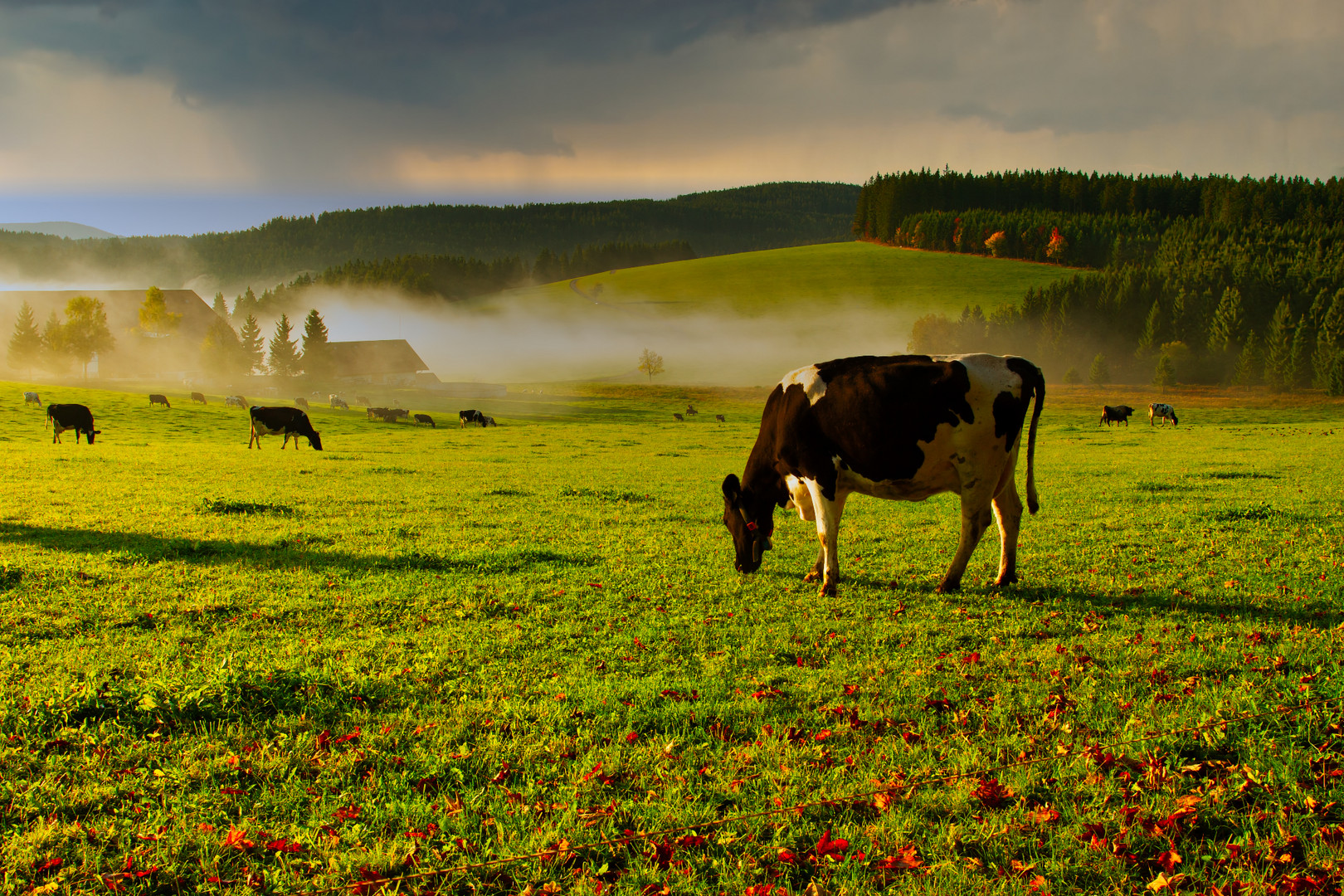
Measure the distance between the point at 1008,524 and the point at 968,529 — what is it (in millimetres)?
837

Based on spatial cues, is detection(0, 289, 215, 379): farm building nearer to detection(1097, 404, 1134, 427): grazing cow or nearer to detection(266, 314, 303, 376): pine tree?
detection(266, 314, 303, 376): pine tree

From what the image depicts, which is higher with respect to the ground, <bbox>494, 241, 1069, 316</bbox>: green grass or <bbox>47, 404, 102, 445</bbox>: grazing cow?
<bbox>494, 241, 1069, 316</bbox>: green grass

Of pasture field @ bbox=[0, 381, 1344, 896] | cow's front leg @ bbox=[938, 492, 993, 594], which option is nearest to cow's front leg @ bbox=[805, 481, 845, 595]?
pasture field @ bbox=[0, 381, 1344, 896]

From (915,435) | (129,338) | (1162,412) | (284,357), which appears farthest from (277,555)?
(129,338)

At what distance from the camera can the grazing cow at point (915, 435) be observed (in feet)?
27.8

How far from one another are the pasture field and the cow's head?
16.2 inches

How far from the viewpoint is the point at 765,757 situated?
4.68m

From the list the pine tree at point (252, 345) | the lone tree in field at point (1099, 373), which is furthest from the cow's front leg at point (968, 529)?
the pine tree at point (252, 345)

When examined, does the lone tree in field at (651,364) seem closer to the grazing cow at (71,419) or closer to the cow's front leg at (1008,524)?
the grazing cow at (71,419)

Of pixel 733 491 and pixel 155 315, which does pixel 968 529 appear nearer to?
pixel 733 491

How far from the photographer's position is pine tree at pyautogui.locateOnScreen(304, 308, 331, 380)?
346 ft

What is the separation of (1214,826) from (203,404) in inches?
2601

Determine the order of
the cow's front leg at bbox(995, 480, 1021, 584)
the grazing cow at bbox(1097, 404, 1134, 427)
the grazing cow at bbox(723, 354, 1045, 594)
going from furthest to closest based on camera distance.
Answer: the grazing cow at bbox(1097, 404, 1134, 427) < the cow's front leg at bbox(995, 480, 1021, 584) < the grazing cow at bbox(723, 354, 1045, 594)

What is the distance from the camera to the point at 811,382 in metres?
9.13
